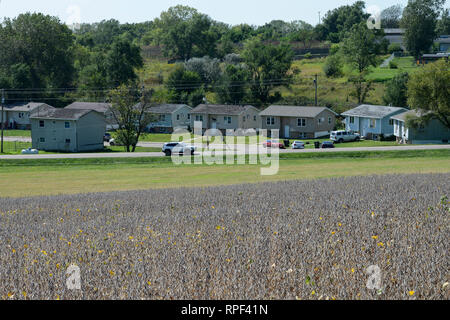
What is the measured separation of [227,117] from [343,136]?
976 inches

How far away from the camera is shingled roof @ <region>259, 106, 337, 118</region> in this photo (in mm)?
87438

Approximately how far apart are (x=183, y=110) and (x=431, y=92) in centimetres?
4775

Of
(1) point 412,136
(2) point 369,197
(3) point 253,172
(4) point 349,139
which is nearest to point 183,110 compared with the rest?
(4) point 349,139

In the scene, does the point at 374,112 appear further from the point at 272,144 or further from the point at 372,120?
the point at 272,144

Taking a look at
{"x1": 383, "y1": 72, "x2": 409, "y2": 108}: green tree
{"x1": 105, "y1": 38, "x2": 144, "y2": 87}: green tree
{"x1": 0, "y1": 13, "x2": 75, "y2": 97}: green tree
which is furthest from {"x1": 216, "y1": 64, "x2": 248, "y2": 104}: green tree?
{"x1": 0, "y1": 13, "x2": 75, "y2": 97}: green tree

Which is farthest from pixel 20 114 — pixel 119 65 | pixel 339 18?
pixel 339 18

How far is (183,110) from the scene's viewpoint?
10181 cm

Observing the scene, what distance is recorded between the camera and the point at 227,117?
9569 centimetres

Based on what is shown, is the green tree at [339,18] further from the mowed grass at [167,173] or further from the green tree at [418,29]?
the mowed grass at [167,173]

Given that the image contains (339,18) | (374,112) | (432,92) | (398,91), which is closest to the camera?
(432,92)

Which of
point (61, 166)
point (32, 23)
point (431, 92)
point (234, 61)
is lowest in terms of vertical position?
point (61, 166)

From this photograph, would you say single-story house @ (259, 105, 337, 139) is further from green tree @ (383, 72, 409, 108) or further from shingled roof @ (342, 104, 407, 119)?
green tree @ (383, 72, 409, 108)

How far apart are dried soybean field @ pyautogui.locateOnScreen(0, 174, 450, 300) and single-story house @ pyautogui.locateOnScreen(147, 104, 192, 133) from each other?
281 feet

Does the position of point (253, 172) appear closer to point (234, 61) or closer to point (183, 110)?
point (183, 110)
